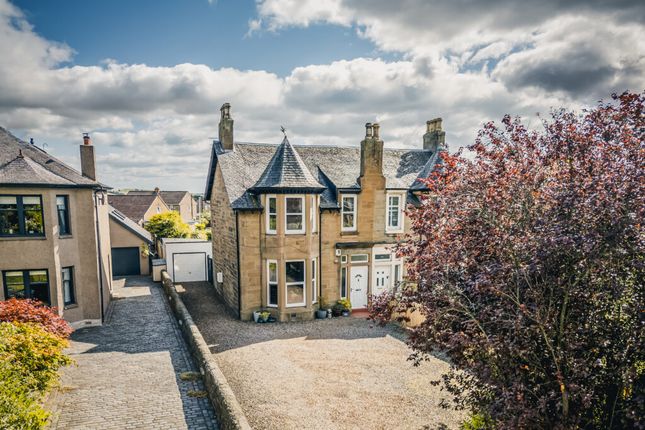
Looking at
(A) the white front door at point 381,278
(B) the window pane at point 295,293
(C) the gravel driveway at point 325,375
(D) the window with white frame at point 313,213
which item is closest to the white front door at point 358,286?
(A) the white front door at point 381,278

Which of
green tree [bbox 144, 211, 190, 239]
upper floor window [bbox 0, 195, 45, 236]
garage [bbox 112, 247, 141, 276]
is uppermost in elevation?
upper floor window [bbox 0, 195, 45, 236]

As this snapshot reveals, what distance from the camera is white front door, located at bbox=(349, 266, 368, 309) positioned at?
68.4 ft

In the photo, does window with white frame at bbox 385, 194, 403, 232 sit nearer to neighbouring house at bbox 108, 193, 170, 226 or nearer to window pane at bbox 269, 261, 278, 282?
window pane at bbox 269, 261, 278, 282

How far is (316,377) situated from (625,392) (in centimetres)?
875

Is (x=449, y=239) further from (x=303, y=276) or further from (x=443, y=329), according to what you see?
(x=303, y=276)

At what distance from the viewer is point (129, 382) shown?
11.7 meters

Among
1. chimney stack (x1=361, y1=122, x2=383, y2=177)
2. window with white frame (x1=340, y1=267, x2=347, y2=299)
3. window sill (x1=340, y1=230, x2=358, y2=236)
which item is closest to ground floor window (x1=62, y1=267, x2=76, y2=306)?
window with white frame (x1=340, y1=267, x2=347, y2=299)

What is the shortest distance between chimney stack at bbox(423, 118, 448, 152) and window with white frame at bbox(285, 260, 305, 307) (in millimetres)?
13261

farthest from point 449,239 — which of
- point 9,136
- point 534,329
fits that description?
point 9,136

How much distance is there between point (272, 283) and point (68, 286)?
372 inches

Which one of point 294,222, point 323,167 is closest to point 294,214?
point 294,222

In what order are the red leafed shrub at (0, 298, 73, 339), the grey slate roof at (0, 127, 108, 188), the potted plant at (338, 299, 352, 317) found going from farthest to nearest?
the potted plant at (338, 299, 352, 317) < the grey slate roof at (0, 127, 108, 188) < the red leafed shrub at (0, 298, 73, 339)

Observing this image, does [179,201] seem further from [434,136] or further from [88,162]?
[434,136]

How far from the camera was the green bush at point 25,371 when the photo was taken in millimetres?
7012
